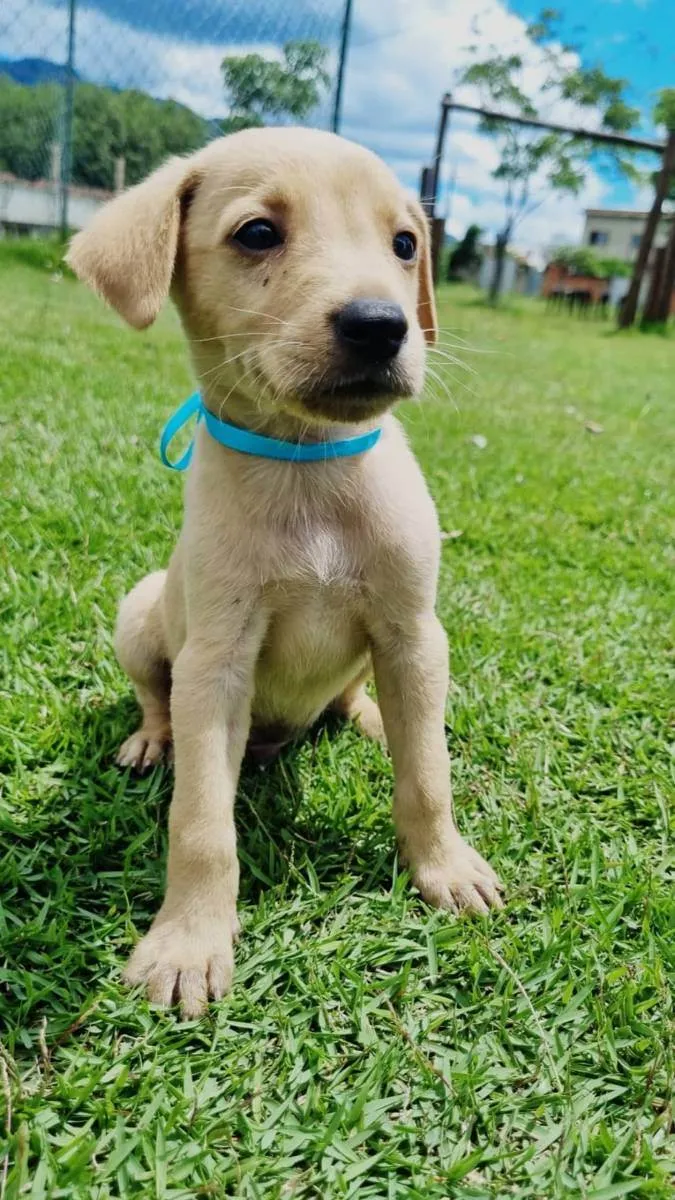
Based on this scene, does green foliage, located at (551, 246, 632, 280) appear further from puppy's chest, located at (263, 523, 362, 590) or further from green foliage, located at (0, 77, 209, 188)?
puppy's chest, located at (263, 523, 362, 590)

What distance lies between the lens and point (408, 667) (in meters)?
2.27

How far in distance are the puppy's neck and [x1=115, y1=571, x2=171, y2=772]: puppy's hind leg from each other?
770 mm

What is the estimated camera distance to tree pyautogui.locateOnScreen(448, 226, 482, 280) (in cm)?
4566

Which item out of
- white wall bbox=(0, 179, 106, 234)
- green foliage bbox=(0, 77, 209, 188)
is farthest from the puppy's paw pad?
white wall bbox=(0, 179, 106, 234)

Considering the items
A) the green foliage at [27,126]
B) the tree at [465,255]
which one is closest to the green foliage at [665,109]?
the tree at [465,255]

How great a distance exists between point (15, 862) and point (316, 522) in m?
1.08

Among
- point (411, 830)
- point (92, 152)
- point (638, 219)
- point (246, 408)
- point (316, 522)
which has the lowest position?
point (411, 830)

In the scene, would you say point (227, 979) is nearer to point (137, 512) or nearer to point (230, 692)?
point (230, 692)

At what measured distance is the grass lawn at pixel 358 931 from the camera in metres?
1.63

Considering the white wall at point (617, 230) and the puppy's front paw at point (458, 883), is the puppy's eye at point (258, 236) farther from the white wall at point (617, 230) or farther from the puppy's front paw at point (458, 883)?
the white wall at point (617, 230)

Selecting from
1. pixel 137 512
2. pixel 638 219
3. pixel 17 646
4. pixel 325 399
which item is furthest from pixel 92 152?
pixel 638 219

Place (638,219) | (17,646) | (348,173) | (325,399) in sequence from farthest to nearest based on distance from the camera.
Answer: (638,219) → (17,646) → (348,173) → (325,399)

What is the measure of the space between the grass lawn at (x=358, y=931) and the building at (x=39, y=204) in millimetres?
11845

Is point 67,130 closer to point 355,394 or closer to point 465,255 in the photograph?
point 355,394
